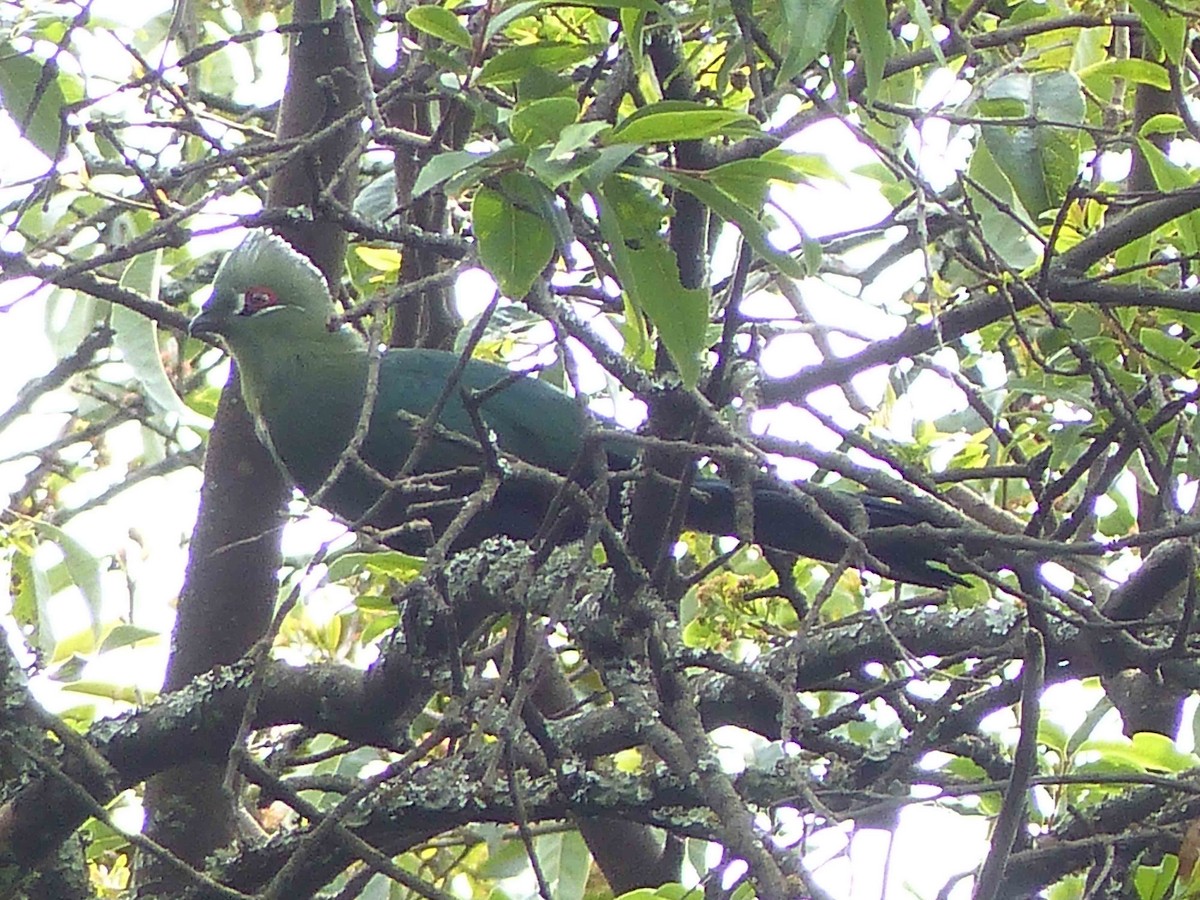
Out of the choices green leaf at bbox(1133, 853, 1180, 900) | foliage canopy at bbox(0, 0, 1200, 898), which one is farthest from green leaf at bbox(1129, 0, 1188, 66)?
green leaf at bbox(1133, 853, 1180, 900)

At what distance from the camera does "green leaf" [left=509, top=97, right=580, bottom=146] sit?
49.0 inches

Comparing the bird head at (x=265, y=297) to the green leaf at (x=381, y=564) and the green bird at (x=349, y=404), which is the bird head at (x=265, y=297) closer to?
the green bird at (x=349, y=404)

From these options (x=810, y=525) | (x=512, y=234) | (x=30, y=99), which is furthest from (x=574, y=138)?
(x=810, y=525)

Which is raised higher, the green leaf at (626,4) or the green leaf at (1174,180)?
the green leaf at (1174,180)

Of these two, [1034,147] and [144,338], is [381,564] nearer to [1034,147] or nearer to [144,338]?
[144,338]

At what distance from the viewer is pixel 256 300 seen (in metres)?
3.10

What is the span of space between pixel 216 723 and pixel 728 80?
4.16ft

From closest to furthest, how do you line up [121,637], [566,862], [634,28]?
[634,28], [566,862], [121,637]

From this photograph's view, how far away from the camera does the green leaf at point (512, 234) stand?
1.33 metres

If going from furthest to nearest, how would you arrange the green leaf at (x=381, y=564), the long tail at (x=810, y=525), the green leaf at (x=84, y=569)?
1. the green leaf at (x=84, y=569)
2. the green leaf at (x=381, y=564)
3. the long tail at (x=810, y=525)

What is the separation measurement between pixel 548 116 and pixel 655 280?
0.83ft

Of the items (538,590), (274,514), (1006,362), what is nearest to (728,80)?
(1006,362)

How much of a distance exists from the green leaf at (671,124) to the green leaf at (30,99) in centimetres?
94

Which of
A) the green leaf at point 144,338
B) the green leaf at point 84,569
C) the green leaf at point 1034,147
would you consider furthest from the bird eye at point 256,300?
the green leaf at point 1034,147
